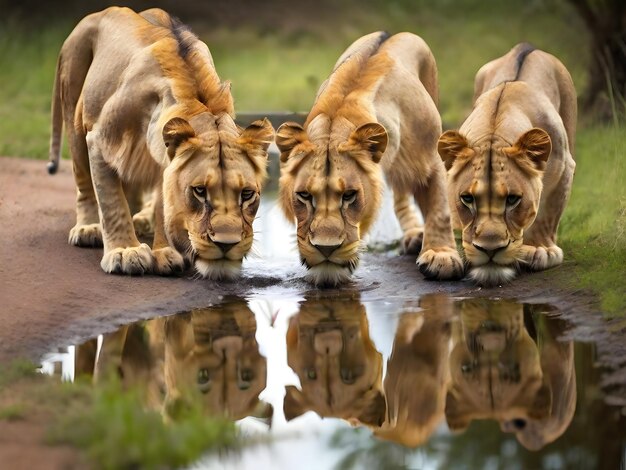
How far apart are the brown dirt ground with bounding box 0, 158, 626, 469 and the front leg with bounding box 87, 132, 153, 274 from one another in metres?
Result: 0.08

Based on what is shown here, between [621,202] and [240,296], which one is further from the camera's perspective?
[621,202]

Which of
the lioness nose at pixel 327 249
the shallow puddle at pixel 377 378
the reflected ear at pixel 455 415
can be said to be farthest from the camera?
the lioness nose at pixel 327 249

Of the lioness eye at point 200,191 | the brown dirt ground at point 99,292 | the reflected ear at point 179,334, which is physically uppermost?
the lioness eye at point 200,191

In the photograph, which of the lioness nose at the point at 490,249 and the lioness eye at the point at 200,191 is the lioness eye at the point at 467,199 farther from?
the lioness eye at the point at 200,191

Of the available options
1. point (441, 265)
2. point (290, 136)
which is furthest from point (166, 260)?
point (441, 265)

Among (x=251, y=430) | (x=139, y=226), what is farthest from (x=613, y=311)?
(x=139, y=226)

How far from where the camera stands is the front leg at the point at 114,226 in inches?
236

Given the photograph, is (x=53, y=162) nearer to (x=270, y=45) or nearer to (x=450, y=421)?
(x=450, y=421)

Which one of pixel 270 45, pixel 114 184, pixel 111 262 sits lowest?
pixel 111 262

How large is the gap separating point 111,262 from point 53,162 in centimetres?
186

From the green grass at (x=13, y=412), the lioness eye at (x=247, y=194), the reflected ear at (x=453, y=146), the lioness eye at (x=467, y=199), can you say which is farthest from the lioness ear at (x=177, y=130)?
the green grass at (x=13, y=412)

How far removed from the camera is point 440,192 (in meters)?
6.23

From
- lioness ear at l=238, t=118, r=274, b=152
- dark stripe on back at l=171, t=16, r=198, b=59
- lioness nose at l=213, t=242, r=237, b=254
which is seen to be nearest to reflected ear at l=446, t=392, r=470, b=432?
lioness nose at l=213, t=242, r=237, b=254

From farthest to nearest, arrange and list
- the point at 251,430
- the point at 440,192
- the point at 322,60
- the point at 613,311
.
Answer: the point at 322,60, the point at 440,192, the point at 613,311, the point at 251,430
